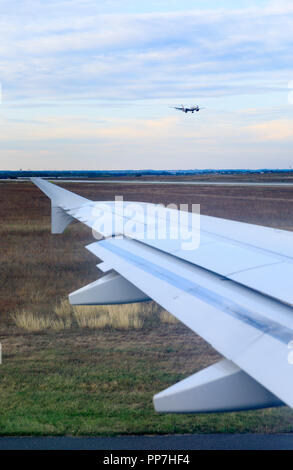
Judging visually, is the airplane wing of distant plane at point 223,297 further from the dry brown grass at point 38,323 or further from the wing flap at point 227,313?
the dry brown grass at point 38,323

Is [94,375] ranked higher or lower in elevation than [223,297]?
lower

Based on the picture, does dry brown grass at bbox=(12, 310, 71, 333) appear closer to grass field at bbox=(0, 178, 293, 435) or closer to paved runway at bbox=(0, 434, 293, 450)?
grass field at bbox=(0, 178, 293, 435)

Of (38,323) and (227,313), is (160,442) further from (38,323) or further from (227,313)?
(38,323)

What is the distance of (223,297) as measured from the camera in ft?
7.95

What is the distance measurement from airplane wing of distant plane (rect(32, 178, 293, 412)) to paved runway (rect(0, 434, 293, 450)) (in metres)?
1.15

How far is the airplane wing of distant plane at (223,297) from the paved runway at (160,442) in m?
1.15

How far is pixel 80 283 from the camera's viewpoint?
10.1m

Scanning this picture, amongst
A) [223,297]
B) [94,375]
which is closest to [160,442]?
[94,375]

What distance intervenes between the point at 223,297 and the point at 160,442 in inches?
70.1

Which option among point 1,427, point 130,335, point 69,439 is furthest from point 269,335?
point 130,335

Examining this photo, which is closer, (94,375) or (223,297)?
(223,297)

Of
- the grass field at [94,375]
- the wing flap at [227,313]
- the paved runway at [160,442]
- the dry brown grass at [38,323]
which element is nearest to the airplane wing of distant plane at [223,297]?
the wing flap at [227,313]

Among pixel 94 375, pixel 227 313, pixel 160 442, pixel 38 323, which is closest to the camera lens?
pixel 227 313

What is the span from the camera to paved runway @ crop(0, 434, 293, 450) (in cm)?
347
